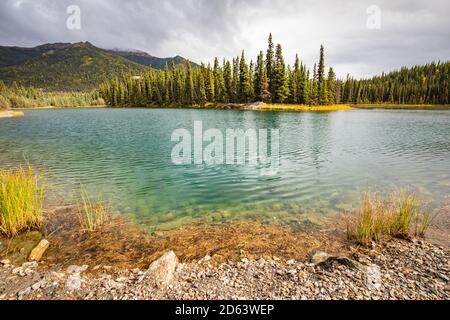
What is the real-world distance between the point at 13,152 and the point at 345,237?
2871cm

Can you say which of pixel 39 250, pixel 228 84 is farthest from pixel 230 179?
pixel 228 84

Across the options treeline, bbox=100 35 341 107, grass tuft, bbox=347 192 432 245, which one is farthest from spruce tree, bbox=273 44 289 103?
grass tuft, bbox=347 192 432 245

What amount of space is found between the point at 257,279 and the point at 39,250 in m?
6.88

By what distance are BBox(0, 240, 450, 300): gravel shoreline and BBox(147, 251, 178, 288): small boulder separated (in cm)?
3

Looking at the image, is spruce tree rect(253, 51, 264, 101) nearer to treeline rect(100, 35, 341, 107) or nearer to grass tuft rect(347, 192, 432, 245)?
treeline rect(100, 35, 341, 107)

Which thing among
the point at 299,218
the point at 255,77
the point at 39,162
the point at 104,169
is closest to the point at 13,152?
the point at 39,162

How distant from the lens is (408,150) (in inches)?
955

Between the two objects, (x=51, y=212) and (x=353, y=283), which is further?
(x=51, y=212)

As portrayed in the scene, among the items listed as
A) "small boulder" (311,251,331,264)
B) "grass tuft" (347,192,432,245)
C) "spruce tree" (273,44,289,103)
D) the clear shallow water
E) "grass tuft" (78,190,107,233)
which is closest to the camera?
"small boulder" (311,251,331,264)

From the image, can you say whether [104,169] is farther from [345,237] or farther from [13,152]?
[345,237]

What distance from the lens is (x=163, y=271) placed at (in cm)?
628

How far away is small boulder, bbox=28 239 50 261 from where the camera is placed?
7.44 m

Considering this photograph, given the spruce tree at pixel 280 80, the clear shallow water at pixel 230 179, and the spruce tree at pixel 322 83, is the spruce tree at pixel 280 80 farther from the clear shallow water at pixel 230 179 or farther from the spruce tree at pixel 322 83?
the clear shallow water at pixel 230 179

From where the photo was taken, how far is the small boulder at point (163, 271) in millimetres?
5962
